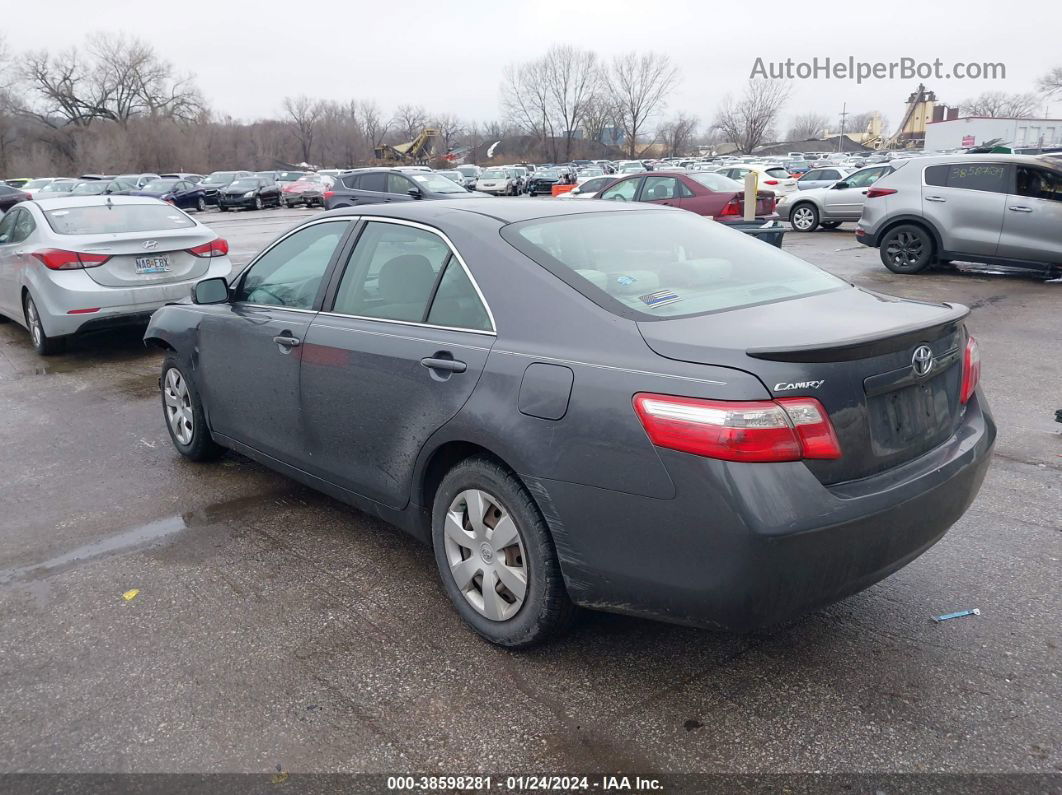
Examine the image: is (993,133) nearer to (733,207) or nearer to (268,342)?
(733,207)

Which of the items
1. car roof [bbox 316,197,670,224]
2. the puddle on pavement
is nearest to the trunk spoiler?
car roof [bbox 316,197,670,224]

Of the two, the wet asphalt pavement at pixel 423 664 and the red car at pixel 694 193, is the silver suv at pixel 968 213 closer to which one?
the red car at pixel 694 193

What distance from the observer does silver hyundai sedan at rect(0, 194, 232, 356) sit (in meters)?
7.88

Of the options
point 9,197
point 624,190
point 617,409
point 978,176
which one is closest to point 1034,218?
point 978,176

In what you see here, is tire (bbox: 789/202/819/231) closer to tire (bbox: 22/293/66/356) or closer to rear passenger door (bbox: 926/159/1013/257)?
rear passenger door (bbox: 926/159/1013/257)

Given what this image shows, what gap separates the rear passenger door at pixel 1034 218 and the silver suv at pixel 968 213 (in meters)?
0.01

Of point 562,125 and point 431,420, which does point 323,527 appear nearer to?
point 431,420

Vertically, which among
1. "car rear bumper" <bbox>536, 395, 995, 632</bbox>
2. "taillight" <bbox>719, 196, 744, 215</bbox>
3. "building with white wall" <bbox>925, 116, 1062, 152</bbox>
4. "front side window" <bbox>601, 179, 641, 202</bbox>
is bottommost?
"car rear bumper" <bbox>536, 395, 995, 632</bbox>

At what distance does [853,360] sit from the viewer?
8.48 feet

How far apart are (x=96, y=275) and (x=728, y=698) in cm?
721

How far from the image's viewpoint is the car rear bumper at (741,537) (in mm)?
2428

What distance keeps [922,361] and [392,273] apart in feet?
7.04

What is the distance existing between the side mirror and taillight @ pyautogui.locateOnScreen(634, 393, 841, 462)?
299 centimetres

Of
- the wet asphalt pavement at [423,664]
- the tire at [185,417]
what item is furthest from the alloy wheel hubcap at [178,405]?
the wet asphalt pavement at [423,664]
